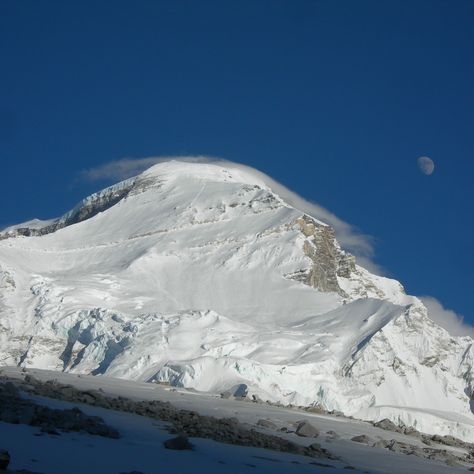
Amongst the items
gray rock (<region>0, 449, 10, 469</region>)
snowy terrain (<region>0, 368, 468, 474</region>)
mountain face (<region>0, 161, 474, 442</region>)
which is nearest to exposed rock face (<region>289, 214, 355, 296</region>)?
mountain face (<region>0, 161, 474, 442</region>)

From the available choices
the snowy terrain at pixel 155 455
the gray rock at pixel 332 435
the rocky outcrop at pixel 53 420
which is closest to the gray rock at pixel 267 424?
the snowy terrain at pixel 155 455

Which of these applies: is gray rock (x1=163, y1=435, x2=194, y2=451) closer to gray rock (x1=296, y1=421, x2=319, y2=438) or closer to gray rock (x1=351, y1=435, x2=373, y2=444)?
gray rock (x1=296, y1=421, x2=319, y2=438)

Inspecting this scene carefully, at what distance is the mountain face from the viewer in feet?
210

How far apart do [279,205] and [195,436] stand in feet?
292

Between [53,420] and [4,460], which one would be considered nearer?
[4,460]

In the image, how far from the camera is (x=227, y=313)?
263ft

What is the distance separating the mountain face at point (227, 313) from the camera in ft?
210

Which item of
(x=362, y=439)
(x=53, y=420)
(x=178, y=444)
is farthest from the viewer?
(x=362, y=439)

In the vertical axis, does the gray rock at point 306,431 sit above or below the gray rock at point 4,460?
above

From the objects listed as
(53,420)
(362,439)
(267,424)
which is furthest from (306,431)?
(53,420)

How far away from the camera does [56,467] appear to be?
38.4 feet

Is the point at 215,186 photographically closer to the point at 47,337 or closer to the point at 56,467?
the point at 47,337

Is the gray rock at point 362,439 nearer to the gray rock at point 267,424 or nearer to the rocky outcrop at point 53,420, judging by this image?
the gray rock at point 267,424

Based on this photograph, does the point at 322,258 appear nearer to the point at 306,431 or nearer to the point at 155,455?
the point at 306,431
